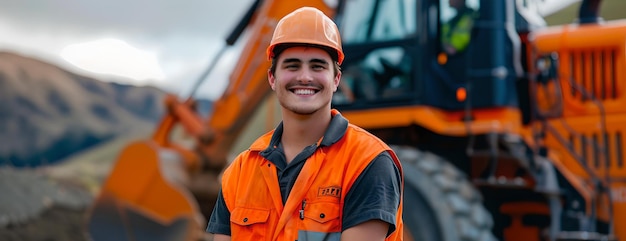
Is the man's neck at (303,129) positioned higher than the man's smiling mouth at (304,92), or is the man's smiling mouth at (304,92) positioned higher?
the man's smiling mouth at (304,92)

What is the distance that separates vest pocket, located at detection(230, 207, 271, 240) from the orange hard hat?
34cm

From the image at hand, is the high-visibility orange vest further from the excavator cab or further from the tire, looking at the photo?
the excavator cab

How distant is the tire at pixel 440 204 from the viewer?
4.41 metres

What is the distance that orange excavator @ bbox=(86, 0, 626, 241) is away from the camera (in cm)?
464

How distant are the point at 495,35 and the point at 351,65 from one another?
0.96m

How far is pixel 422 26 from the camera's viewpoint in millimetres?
5121

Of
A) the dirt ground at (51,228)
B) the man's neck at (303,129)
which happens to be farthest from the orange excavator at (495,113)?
the dirt ground at (51,228)

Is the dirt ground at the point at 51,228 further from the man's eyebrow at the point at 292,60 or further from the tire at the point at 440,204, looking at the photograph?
the man's eyebrow at the point at 292,60

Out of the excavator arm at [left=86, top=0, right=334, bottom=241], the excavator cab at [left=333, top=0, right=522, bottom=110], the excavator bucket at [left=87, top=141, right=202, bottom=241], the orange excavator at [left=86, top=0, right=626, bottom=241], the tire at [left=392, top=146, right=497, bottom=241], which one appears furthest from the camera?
the excavator arm at [left=86, top=0, right=334, bottom=241]

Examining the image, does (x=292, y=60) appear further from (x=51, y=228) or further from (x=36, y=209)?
(x=36, y=209)

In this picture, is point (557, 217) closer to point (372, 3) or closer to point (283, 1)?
point (372, 3)

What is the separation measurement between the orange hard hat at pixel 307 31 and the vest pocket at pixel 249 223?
0.34 meters

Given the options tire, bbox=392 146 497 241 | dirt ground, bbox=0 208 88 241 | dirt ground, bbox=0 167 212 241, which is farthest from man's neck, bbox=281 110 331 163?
dirt ground, bbox=0 208 88 241

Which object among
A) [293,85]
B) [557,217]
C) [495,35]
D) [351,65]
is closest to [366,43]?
[351,65]
